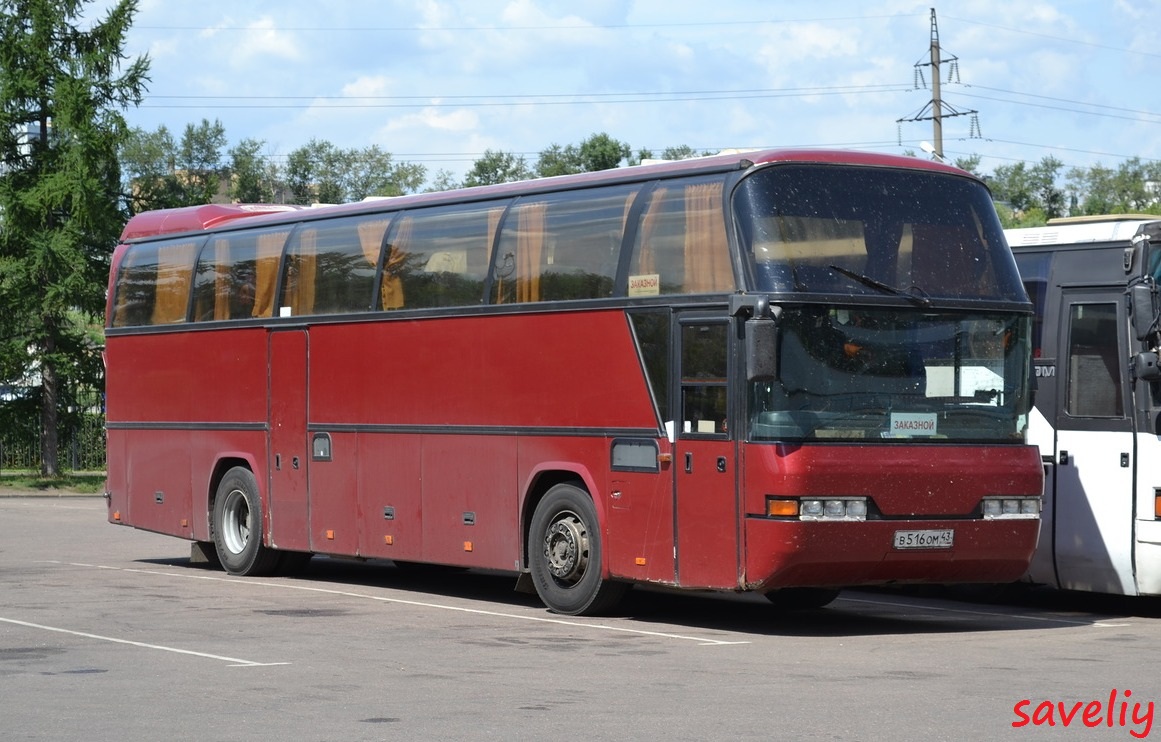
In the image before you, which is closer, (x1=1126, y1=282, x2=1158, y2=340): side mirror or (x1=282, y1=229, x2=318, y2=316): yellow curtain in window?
(x1=1126, y1=282, x2=1158, y2=340): side mirror

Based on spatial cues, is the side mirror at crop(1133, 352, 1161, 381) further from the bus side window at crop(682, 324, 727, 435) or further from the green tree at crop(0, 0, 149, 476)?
the green tree at crop(0, 0, 149, 476)

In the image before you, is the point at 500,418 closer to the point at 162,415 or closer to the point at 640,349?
the point at 640,349

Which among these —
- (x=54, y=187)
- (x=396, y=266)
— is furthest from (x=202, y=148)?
(x=396, y=266)

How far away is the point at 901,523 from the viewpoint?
13.9m

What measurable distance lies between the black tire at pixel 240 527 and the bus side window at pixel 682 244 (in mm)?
7094

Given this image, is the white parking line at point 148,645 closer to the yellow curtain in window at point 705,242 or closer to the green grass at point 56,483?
the yellow curtain in window at point 705,242

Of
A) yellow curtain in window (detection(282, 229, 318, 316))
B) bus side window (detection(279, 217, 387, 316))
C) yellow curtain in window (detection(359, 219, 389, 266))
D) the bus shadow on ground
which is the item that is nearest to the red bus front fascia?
the bus shadow on ground

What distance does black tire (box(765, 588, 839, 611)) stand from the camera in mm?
16391

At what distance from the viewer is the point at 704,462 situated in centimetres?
1427

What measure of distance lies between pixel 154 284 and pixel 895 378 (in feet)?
36.8

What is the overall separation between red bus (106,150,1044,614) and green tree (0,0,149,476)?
23297 millimetres

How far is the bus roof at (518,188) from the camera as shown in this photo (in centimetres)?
1442

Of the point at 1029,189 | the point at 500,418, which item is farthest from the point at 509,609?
the point at 1029,189

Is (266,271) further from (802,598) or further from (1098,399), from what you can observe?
(1098,399)
